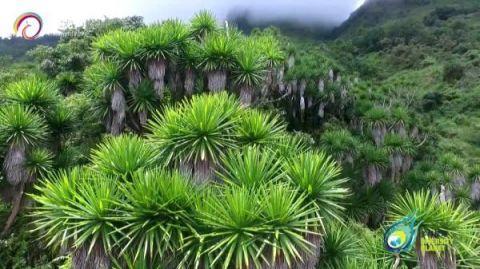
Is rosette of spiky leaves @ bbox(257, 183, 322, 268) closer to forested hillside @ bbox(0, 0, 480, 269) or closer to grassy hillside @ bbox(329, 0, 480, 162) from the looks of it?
forested hillside @ bbox(0, 0, 480, 269)

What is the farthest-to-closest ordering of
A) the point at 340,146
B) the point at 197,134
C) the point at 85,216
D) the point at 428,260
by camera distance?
the point at 340,146 → the point at 197,134 → the point at 428,260 → the point at 85,216

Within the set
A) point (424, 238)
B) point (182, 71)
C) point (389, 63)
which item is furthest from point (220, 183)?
point (389, 63)

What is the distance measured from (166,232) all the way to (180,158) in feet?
6.02

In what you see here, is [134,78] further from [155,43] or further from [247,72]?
[247,72]

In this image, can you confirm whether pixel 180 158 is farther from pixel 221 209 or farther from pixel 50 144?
pixel 50 144

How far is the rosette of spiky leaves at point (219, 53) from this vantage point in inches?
425

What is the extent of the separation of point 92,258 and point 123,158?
5.30 ft

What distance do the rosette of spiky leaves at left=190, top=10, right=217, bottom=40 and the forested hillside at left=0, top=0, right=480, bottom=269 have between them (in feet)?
0.10

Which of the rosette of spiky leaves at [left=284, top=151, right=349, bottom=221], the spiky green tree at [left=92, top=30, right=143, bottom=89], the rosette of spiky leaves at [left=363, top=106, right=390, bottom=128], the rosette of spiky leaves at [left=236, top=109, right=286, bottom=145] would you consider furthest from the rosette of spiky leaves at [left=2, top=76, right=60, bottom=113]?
the rosette of spiky leaves at [left=363, top=106, right=390, bottom=128]

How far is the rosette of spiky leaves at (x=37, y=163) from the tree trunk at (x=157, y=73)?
312 cm

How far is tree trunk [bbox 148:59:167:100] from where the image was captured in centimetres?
1112

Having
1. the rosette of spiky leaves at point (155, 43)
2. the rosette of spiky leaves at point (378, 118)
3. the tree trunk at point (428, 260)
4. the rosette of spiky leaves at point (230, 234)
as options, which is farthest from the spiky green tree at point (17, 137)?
the rosette of spiky leaves at point (378, 118)

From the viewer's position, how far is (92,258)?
5441 mm

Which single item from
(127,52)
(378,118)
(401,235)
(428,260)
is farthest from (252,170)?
(378,118)
